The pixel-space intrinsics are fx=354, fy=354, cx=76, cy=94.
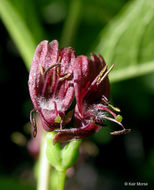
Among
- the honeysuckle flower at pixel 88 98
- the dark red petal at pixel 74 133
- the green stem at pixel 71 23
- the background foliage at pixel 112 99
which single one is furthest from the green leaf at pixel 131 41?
the dark red petal at pixel 74 133

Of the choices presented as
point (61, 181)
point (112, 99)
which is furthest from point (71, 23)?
point (61, 181)

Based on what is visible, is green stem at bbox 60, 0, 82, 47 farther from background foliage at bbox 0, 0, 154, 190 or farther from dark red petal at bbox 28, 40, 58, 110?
dark red petal at bbox 28, 40, 58, 110

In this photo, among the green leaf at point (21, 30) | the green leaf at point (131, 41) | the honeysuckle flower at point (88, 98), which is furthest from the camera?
the green leaf at point (21, 30)

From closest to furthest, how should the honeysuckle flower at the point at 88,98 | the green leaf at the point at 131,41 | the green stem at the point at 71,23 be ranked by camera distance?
the honeysuckle flower at the point at 88,98 < the green leaf at the point at 131,41 < the green stem at the point at 71,23

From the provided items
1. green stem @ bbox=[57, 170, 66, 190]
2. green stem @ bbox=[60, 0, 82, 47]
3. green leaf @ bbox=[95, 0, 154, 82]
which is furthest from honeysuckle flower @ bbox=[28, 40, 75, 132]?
green stem @ bbox=[60, 0, 82, 47]

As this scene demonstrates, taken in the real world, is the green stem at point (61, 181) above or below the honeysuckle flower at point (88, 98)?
below

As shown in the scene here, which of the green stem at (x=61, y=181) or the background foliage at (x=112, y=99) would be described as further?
the background foliage at (x=112, y=99)

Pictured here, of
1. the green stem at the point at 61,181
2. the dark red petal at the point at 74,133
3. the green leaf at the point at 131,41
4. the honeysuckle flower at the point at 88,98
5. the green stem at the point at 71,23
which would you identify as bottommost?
the green stem at the point at 61,181

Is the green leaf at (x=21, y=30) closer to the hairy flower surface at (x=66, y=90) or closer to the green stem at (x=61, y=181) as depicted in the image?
the hairy flower surface at (x=66, y=90)

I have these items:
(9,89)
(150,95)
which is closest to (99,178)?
(150,95)
